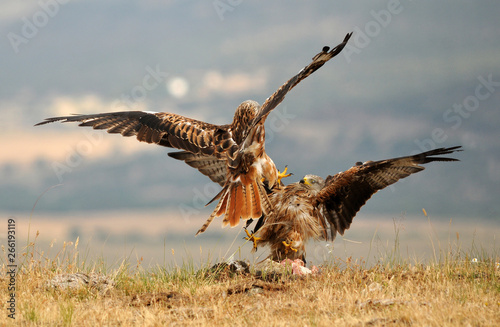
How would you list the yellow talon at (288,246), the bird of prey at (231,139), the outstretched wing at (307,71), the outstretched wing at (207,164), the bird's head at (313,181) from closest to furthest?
the outstretched wing at (307,71), the bird of prey at (231,139), the yellow talon at (288,246), the bird's head at (313,181), the outstretched wing at (207,164)

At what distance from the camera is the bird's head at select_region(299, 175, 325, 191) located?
27.7 feet

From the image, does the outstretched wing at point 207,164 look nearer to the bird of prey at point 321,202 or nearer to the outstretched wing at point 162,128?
the bird of prey at point 321,202

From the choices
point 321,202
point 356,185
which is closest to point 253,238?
point 321,202

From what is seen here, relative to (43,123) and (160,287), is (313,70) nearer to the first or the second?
(160,287)

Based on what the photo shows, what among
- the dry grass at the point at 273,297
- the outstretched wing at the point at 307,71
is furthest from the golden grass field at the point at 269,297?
the outstretched wing at the point at 307,71

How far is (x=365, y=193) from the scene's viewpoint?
343 inches

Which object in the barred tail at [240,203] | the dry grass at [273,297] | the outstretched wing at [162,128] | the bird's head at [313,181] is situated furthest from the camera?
the outstretched wing at [162,128]

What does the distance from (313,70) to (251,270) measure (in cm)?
314

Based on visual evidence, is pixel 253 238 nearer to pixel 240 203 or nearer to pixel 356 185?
pixel 240 203

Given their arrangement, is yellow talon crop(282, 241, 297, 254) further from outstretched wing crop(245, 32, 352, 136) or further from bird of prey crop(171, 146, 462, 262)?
outstretched wing crop(245, 32, 352, 136)

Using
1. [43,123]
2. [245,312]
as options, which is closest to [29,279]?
[43,123]

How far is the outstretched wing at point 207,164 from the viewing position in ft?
28.9

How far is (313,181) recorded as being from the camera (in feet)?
27.9

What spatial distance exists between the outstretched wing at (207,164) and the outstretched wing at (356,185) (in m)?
1.71
